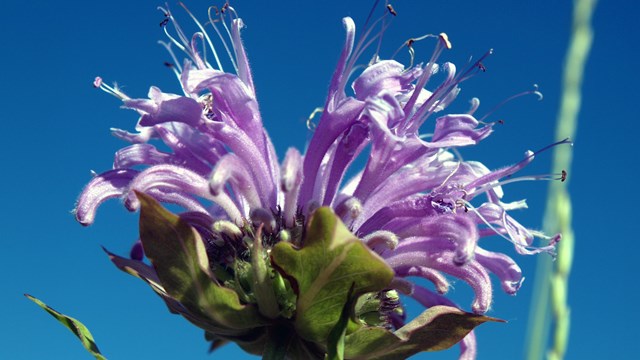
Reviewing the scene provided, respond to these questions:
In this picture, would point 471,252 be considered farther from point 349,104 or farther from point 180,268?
point 180,268

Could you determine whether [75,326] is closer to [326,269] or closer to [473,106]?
[326,269]

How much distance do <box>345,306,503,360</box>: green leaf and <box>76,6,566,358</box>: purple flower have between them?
0.17 metres

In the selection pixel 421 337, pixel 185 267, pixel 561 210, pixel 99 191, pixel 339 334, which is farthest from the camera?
pixel 99 191

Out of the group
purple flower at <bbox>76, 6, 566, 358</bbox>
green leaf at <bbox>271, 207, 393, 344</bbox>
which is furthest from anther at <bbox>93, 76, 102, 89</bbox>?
green leaf at <bbox>271, 207, 393, 344</bbox>

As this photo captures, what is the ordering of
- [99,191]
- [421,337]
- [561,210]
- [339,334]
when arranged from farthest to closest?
[99,191]
[421,337]
[339,334]
[561,210]

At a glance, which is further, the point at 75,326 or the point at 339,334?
the point at 75,326

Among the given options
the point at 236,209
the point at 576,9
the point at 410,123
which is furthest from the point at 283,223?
the point at 576,9

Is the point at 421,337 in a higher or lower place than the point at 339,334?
higher

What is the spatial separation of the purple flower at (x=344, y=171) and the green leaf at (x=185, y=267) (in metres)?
0.23

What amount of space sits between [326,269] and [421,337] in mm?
461

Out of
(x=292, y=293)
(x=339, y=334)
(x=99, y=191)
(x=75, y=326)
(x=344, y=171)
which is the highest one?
(x=344, y=171)

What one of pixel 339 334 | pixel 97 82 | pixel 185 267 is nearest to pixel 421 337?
pixel 339 334

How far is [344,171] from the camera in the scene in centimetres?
227

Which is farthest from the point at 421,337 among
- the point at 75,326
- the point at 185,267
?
the point at 75,326
